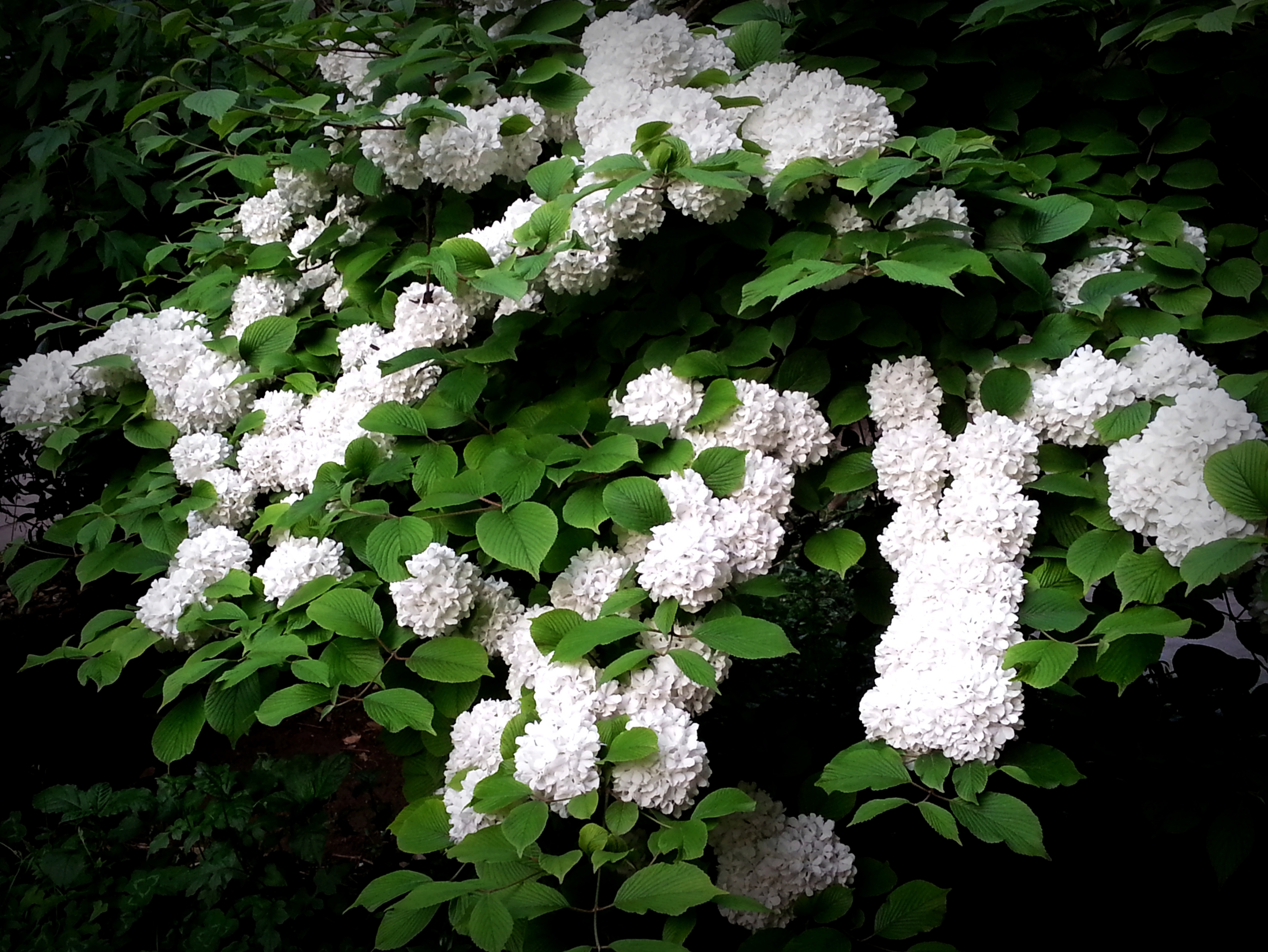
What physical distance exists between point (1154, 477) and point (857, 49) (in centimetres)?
109

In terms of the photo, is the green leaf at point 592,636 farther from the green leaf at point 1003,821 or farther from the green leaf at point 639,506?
the green leaf at point 1003,821

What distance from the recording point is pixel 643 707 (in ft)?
4.59

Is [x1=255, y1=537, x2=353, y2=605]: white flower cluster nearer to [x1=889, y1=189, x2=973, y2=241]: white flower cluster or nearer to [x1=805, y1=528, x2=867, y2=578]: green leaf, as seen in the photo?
[x1=805, y1=528, x2=867, y2=578]: green leaf

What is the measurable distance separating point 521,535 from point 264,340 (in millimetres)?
976

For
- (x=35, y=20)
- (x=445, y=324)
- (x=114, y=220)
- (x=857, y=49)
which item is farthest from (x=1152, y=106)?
(x=35, y=20)

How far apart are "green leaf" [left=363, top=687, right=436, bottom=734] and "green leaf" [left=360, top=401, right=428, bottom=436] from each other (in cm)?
45

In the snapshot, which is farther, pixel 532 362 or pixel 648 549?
pixel 532 362

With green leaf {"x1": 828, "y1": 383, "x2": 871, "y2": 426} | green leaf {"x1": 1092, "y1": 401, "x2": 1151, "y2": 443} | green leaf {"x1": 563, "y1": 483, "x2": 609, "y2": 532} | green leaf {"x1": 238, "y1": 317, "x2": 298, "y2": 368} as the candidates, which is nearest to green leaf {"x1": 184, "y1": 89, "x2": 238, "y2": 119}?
green leaf {"x1": 238, "y1": 317, "x2": 298, "y2": 368}

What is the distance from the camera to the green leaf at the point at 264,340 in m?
2.09

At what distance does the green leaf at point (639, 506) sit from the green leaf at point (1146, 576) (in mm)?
621

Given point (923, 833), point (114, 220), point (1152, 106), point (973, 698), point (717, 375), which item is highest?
point (1152, 106)

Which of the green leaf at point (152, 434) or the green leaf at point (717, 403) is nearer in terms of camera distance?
the green leaf at point (717, 403)

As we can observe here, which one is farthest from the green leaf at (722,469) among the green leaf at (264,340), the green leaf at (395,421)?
the green leaf at (264,340)

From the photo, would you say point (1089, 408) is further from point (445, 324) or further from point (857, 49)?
point (445, 324)
